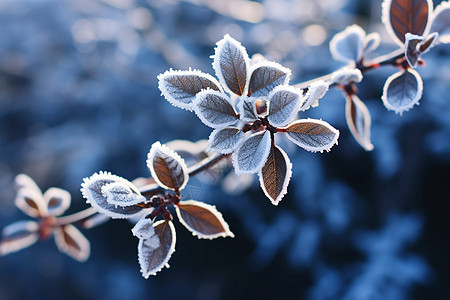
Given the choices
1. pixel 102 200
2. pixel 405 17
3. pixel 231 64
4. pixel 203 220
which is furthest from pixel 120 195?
pixel 405 17

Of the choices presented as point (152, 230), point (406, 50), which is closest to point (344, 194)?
point (406, 50)

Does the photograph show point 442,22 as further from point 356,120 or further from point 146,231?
point 146,231

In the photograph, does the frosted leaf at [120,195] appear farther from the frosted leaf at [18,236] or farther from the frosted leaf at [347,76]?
the frosted leaf at [18,236]

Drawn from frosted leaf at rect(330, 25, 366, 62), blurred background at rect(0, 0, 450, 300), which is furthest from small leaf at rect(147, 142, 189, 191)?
blurred background at rect(0, 0, 450, 300)

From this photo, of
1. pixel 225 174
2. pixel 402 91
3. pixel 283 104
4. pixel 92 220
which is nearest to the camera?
pixel 283 104

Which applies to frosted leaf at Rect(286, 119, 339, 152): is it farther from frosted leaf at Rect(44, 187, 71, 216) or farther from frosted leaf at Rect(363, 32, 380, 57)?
frosted leaf at Rect(44, 187, 71, 216)

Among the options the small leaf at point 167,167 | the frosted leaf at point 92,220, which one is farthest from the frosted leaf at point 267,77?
the frosted leaf at point 92,220

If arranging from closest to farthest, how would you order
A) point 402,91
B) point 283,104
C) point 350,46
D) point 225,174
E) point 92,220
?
point 283,104 < point 402,91 < point 350,46 < point 92,220 < point 225,174
